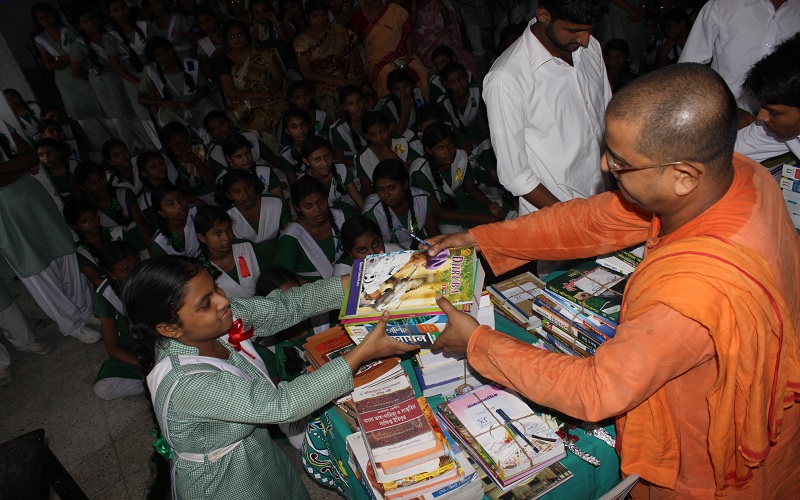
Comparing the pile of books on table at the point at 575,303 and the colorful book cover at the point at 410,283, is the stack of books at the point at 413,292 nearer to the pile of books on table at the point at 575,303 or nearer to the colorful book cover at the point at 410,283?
the colorful book cover at the point at 410,283

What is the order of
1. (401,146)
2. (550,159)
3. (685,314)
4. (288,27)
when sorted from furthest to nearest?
(288,27), (401,146), (550,159), (685,314)

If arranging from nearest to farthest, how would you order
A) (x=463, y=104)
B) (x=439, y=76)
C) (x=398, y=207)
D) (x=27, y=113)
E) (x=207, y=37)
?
(x=398, y=207) → (x=463, y=104) → (x=439, y=76) → (x=27, y=113) → (x=207, y=37)

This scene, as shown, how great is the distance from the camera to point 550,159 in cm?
281

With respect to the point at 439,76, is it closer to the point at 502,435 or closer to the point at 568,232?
the point at 568,232

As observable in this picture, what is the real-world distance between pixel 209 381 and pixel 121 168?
507 centimetres

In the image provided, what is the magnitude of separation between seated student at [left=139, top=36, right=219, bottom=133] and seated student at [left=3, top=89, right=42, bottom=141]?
1390 mm

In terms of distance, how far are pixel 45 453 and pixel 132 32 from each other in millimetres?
7140

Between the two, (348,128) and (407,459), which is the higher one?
(407,459)

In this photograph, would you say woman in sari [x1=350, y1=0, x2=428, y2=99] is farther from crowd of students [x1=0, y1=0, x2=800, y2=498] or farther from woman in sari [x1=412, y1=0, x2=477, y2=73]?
woman in sari [x1=412, y1=0, x2=477, y2=73]

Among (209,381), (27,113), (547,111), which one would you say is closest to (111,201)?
(27,113)

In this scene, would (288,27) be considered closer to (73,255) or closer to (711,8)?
(73,255)

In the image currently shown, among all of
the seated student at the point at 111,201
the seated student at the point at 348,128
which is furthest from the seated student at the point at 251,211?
the seated student at the point at 348,128

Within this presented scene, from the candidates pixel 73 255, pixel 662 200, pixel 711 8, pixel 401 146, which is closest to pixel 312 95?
pixel 401 146

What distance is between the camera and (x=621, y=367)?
1308mm
